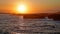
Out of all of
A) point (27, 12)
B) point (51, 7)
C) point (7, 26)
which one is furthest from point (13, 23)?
point (51, 7)

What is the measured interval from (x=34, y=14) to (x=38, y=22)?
0.10 meters

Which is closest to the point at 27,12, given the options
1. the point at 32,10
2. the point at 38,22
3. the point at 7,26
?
the point at 32,10

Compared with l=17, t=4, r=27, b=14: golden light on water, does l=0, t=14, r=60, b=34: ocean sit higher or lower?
lower

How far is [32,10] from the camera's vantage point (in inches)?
49.0

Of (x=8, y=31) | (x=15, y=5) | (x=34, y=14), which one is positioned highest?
(x=15, y=5)

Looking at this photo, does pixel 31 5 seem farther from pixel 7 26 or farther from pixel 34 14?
pixel 7 26

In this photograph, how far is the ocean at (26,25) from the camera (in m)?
1.18

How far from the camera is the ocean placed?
1.18 meters

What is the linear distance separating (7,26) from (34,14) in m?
0.32

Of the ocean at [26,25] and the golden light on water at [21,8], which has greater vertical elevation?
the golden light on water at [21,8]

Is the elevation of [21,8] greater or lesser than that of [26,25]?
greater

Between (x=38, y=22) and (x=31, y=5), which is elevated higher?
(x=31, y=5)

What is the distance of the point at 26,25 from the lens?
3.97ft

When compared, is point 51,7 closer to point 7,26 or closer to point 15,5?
point 15,5
